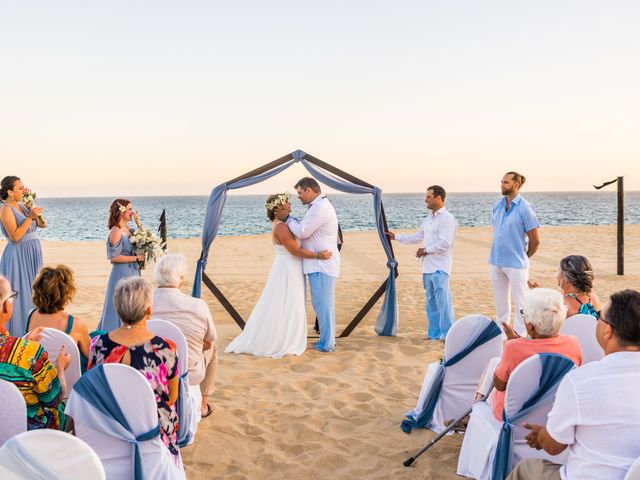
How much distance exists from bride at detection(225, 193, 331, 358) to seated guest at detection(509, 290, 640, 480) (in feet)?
15.1

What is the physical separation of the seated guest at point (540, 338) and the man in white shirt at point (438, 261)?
4.04m

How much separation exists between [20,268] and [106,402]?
4437 millimetres

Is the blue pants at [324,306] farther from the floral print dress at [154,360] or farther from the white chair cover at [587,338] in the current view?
the floral print dress at [154,360]

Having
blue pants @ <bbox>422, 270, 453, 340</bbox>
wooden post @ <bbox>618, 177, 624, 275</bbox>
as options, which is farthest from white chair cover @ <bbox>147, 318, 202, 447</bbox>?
wooden post @ <bbox>618, 177, 624, 275</bbox>

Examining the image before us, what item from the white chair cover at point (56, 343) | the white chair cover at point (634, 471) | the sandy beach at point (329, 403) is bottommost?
the sandy beach at point (329, 403)

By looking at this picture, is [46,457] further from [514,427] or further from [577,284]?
[577,284]

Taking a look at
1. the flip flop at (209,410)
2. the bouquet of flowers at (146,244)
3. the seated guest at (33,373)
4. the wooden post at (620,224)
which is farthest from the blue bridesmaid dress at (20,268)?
the wooden post at (620,224)

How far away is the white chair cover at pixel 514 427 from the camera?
2910 millimetres

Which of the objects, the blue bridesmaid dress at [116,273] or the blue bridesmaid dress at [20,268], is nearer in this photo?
the blue bridesmaid dress at [116,273]

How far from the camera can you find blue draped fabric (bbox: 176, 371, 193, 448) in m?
3.70

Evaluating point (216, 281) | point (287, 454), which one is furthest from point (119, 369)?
point (216, 281)

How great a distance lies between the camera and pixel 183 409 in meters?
3.71

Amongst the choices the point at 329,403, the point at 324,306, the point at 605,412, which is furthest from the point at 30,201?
the point at 605,412

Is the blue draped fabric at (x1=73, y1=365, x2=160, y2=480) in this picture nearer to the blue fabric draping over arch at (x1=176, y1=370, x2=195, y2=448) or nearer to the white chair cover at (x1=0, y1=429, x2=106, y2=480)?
the white chair cover at (x1=0, y1=429, x2=106, y2=480)
